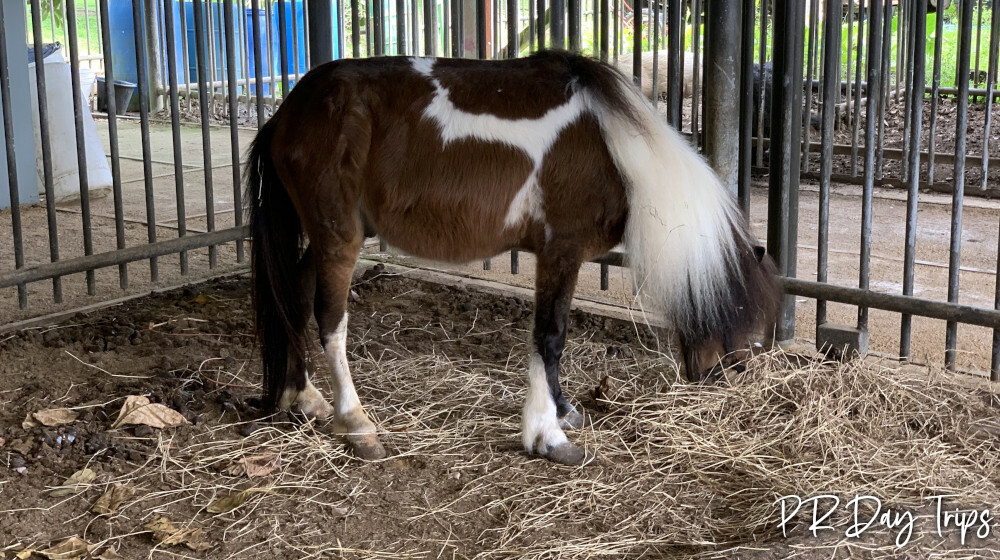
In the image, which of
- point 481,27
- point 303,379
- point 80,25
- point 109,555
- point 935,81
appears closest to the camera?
point 109,555

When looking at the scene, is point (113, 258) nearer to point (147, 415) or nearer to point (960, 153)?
point (147, 415)

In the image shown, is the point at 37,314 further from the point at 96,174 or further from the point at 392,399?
the point at 96,174

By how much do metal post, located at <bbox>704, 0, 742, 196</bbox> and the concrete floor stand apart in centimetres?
71

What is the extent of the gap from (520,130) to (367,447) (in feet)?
4.12

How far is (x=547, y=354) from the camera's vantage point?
3.51 metres

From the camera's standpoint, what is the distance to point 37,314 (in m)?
5.00

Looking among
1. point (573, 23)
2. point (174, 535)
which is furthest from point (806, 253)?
point (174, 535)

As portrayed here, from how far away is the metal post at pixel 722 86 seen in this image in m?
4.42

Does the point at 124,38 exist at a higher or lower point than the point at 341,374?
higher

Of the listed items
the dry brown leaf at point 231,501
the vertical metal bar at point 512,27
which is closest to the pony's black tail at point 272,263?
the dry brown leaf at point 231,501

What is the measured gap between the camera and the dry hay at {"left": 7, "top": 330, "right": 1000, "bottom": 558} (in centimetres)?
290

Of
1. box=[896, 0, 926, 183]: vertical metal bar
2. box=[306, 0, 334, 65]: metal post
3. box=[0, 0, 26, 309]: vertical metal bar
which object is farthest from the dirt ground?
box=[896, 0, 926, 183]: vertical metal bar

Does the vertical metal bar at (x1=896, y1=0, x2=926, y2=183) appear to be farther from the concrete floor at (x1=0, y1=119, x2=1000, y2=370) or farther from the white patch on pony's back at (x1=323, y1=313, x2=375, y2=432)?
the white patch on pony's back at (x1=323, y1=313, x2=375, y2=432)

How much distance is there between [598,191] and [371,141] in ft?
2.71
